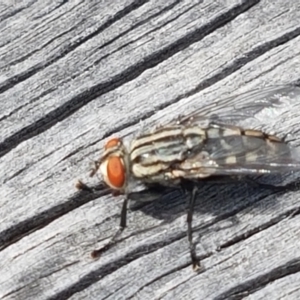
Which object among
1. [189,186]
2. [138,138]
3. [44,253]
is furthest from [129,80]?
[44,253]

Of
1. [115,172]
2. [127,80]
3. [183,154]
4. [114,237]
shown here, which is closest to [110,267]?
[114,237]

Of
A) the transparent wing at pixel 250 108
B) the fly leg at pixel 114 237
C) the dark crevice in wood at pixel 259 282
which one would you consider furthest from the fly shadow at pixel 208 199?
the transparent wing at pixel 250 108

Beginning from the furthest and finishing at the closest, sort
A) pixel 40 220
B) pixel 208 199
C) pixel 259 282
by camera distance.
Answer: pixel 208 199 < pixel 40 220 < pixel 259 282

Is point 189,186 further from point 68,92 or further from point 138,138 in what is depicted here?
point 68,92

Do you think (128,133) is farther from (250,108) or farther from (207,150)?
(250,108)

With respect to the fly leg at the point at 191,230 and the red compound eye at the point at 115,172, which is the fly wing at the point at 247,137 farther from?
the red compound eye at the point at 115,172
